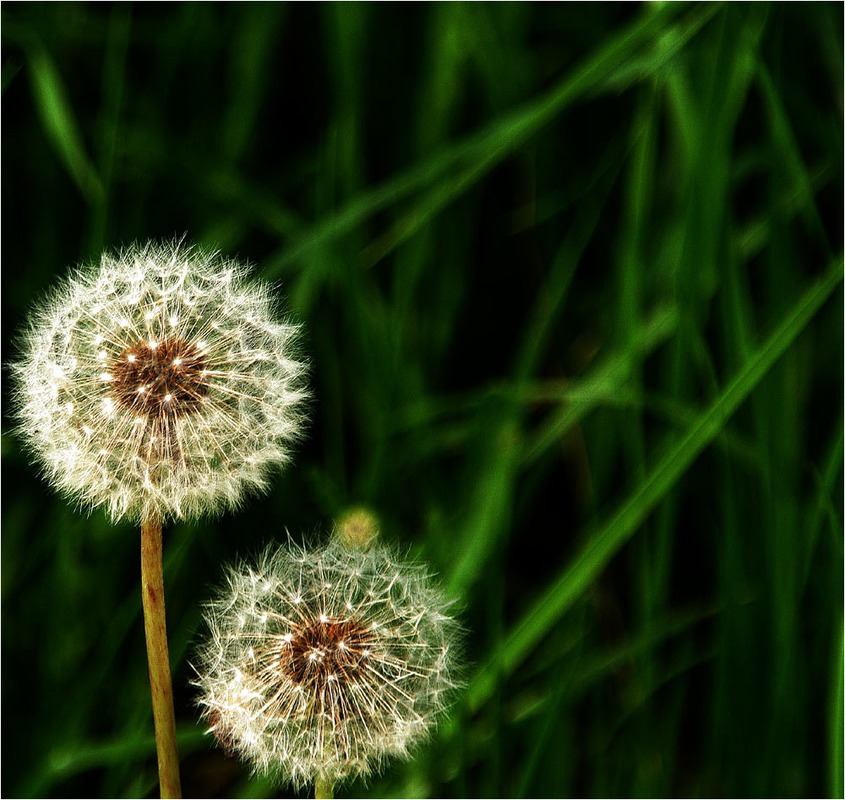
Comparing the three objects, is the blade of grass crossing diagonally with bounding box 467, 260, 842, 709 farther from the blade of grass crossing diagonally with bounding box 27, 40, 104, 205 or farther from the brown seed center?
the blade of grass crossing diagonally with bounding box 27, 40, 104, 205

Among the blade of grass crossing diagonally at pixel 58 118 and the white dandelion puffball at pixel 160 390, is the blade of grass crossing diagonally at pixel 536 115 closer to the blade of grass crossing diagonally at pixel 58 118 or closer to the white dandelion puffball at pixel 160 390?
the blade of grass crossing diagonally at pixel 58 118

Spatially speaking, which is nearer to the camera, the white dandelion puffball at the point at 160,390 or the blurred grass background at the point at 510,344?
the white dandelion puffball at the point at 160,390

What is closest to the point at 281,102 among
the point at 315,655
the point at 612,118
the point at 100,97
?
the point at 100,97

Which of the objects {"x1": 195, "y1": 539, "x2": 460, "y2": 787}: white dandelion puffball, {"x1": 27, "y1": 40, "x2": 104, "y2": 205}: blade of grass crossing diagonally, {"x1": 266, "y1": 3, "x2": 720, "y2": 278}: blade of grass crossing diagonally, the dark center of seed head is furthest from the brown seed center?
{"x1": 27, "y1": 40, "x2": 104, "y2": 205}: blade of grass crossing diagonally

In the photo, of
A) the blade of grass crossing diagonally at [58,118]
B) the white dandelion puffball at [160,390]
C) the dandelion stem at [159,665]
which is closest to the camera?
the dandelion stem at [159,665]

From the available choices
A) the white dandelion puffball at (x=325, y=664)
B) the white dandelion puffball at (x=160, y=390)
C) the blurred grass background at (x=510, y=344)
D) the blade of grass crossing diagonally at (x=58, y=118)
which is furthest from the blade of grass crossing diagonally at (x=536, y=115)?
the white dandelion puffball at (x=325, y=664)

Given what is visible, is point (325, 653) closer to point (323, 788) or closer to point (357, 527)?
point (323, 788)

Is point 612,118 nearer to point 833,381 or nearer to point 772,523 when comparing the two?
point 833,381
